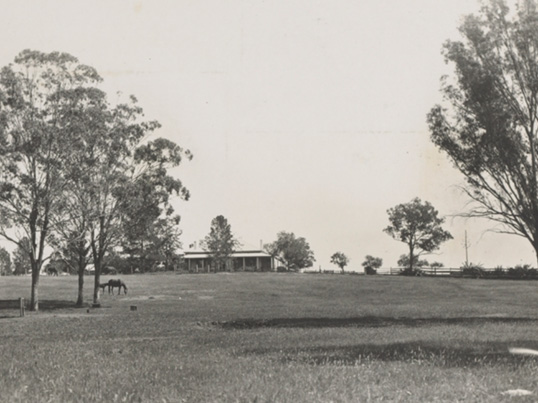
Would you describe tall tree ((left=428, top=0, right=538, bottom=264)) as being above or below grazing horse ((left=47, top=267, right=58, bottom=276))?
above

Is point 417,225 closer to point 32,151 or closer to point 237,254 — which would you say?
point 237,254

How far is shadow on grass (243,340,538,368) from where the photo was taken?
12.9 meters

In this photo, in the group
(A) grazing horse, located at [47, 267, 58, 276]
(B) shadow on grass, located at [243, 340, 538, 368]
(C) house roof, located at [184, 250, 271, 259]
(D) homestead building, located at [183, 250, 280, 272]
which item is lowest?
(B) shadow on grass, located at [243, 340, 538, 368]

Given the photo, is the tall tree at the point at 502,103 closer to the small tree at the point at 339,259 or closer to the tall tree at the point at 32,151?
the tall tree at the point at 32,151

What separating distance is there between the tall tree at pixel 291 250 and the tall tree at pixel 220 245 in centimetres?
3581

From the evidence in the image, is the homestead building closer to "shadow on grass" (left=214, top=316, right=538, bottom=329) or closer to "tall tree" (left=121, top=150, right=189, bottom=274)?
"tall tree" (left=121, top=150, right=189, bottom=274)

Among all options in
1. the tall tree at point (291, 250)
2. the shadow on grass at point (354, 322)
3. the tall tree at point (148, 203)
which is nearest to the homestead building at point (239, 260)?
the tall tree at point (291, 250)

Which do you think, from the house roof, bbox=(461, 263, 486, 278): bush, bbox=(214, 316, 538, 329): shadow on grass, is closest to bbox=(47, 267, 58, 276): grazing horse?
the house roof

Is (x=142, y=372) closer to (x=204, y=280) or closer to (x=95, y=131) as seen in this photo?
(x=95, y=131)

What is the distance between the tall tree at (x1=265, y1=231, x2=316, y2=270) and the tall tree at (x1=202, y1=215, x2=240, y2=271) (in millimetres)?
35805

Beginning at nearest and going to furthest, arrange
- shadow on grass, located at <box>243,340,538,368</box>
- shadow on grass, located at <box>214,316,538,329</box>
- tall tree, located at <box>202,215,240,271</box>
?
shadow on grass, located at <box>243,340,538,368</box>, shadow on grass, located at <box>214,316,538,329</box>, tall tree, located at <box>202,215,240,271</box>

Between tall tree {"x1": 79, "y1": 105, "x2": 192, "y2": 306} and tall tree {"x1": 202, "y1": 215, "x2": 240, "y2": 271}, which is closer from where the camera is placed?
tall tree {"x1": 79, "y1": 105, "x2": 192, "y2": 306}

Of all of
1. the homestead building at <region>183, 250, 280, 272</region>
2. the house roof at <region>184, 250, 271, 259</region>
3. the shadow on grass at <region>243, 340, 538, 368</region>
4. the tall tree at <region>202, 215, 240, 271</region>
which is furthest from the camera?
the house roof at <region>184, 250, 271, 259</region>

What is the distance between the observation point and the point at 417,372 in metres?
11.3
